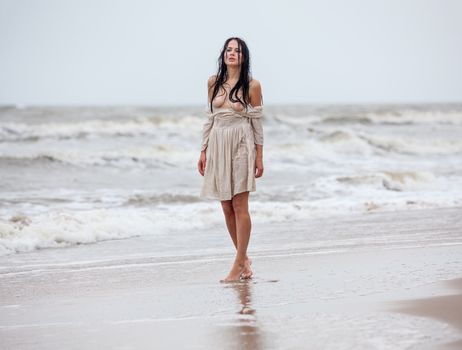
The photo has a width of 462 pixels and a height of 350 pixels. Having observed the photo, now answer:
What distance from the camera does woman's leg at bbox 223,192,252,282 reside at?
5.81 metres

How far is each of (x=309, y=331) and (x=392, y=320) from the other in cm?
46

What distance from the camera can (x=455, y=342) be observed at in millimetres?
3717

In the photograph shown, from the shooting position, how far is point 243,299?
4.97 meters

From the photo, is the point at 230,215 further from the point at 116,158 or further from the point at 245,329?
the point at 116,158

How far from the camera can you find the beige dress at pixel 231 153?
577cm

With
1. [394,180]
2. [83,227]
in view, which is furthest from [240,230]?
[394,180]

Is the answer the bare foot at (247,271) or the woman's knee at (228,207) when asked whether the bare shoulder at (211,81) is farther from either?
the bare foot at (247,271)

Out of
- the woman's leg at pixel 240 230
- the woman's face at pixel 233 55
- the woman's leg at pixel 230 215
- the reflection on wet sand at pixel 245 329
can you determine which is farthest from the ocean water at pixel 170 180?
the reflection on wet sand at pixel 245 329

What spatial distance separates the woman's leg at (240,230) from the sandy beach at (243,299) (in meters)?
0.17

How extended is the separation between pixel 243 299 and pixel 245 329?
829 millimetres

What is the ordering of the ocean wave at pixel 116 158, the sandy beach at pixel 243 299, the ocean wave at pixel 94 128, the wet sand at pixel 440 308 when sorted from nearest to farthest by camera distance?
the sandy beach at pixel 243 299 < the wet sand at pixel 440 308 < the ocean wave at pixel 116 158 < the ocean wave at pixel 94 128

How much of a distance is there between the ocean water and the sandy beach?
1.70 metres

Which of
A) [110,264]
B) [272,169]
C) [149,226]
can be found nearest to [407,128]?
[272,169]

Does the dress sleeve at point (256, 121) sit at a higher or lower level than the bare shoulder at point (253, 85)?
lower
